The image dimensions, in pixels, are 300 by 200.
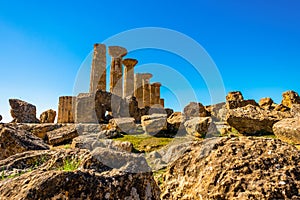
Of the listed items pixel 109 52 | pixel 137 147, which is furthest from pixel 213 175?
pixel 109 52

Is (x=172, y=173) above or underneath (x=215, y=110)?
underneath

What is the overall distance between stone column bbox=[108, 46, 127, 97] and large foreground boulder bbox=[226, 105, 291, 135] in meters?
17.4

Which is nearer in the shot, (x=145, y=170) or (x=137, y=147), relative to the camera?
(x=145, y=170)

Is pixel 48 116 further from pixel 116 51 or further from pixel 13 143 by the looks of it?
pixel 13 143

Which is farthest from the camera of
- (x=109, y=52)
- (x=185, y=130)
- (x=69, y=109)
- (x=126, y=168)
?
(x=109, y=52)

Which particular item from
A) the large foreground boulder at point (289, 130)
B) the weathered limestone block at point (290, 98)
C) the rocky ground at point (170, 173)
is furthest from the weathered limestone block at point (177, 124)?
the weathered limestone block at point (290, 98)

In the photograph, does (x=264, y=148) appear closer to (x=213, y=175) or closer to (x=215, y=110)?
(x=213, y=175)

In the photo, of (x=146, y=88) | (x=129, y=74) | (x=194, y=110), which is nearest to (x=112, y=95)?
(x=194, y=110)

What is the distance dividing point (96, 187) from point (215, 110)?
15.6m

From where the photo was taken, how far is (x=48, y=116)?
20.5m

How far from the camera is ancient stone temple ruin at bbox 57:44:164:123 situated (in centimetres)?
1589

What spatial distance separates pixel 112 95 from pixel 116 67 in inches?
421

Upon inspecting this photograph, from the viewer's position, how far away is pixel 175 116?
42.3 ft

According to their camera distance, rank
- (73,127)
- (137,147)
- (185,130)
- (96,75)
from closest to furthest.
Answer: (137,147), (185,130), (73,127), (96,75)
